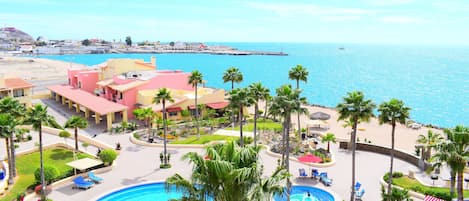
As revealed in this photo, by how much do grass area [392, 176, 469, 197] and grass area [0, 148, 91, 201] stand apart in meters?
25.9

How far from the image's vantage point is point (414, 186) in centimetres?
2756

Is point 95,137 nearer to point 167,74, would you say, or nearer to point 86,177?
point 86,177

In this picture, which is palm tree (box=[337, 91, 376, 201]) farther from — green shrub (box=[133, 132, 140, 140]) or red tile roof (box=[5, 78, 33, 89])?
red tile roof (box=[5, 78, 33, 89])

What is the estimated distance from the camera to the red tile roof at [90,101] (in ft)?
157

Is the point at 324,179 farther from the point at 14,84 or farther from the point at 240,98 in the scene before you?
the point at 14,84

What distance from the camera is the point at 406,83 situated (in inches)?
5138

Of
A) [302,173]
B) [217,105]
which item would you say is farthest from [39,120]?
[217,105]

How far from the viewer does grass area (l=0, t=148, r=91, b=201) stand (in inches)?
1082

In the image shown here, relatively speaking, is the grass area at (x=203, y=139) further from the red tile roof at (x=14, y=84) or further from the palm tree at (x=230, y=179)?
the palm tree at (x=230, y=179)

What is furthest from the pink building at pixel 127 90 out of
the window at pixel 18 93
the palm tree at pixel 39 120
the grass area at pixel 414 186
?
the grass area at pixel 414 186

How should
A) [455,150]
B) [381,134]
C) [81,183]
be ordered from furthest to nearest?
[381,134]
[81,183]
[455,150]

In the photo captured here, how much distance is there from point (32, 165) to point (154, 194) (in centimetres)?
1199

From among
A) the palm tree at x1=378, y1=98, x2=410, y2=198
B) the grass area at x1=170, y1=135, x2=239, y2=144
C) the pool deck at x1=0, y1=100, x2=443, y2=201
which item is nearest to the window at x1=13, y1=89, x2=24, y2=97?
the pool deck at x1=0, y1=100, x2=443, y2=201

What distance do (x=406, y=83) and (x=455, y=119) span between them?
57.7 m
